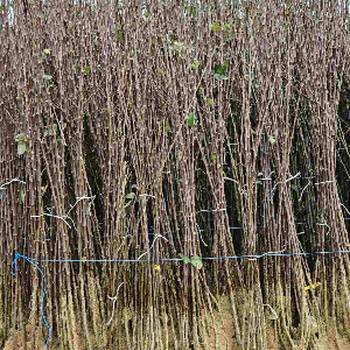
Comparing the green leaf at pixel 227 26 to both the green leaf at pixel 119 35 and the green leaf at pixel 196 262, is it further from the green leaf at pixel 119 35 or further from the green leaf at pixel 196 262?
the green leaf at pixel 196 262

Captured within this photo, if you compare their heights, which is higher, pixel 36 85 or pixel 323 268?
pixel 36 85

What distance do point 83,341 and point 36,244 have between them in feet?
1.88

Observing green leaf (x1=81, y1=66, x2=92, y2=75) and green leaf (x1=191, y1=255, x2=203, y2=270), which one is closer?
green leaf (x1=191, y1=255, x2=203, y2=270)

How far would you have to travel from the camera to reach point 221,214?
280 centimetres

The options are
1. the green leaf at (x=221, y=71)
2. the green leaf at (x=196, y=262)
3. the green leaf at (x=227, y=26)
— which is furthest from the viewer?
the green leaf at (x=227, y=26)

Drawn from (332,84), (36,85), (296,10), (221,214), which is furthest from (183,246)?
(296,10)

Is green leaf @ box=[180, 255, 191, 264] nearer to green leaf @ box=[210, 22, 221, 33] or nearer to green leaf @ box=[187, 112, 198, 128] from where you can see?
green leaf @ box=[187, 112, 198, 128]

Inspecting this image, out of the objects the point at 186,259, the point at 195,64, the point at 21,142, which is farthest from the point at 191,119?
the point at 21,142

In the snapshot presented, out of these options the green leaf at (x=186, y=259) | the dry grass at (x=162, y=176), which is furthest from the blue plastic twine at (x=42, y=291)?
the green leaf at (x=186, y=259)

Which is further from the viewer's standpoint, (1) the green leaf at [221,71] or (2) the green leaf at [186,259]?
(1) the green leaf at [221,71]

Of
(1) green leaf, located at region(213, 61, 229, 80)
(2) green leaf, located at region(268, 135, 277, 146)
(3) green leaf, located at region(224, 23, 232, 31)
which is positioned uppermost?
(3) green leaf, located at region(224, 23, 232, 31)

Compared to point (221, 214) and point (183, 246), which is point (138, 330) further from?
point (221, 214)

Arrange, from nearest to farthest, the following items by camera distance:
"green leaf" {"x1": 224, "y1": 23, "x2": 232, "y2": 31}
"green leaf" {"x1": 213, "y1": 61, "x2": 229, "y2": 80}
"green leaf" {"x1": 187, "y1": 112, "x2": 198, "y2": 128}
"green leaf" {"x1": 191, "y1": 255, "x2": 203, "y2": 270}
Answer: "green leaf" {"x1": 191, "y1": 255, "x2": 203, "y2": 270} < "green leaf" {"x1": 187, "y1": 112, "x2": 198, "y2": 128} < "green leaf" {"x1": 213, "y1": 61, "x2": 229, "y2": 80} < "green leaf" {"x1": 224, "y1": 23, "x2": 232, "y2": 31}

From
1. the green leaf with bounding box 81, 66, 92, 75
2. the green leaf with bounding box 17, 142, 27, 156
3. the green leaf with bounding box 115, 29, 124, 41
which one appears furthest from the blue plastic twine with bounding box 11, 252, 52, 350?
the green leaf with bounding box 115, 29, 124, 41
